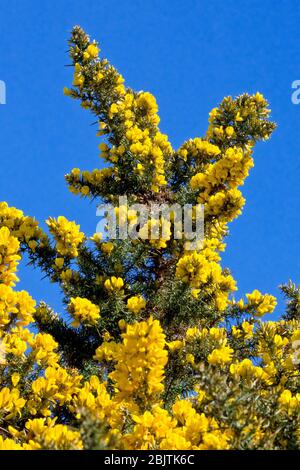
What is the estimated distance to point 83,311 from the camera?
5.82 m

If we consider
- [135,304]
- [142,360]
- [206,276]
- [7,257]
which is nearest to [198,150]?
[206,276]

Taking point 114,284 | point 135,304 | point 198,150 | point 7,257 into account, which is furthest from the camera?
point 198,150

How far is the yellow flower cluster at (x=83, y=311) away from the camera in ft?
19.1

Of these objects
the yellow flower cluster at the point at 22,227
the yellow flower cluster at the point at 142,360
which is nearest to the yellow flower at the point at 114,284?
the yellow flower cluster at the point at 22,227

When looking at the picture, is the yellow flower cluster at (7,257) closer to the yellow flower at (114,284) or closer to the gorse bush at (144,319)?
the gorse bush at (144,319)

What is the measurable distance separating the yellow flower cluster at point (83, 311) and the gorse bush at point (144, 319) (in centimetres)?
2

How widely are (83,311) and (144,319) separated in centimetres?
86

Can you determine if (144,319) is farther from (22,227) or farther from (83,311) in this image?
(22,227)

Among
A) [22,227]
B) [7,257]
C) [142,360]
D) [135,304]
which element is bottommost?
[142,360]

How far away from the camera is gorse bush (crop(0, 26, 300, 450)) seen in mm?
3186

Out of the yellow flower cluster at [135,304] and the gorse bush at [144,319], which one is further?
the yellow flower cluster at [135,304]

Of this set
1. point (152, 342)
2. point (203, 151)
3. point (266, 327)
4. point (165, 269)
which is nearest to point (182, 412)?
point (152, 342)

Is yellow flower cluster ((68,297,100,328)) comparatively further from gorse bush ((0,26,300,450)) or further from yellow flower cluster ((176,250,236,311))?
yellow flower cluster ((176,250,236,311))

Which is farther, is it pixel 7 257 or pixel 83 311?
pixel 83 311
